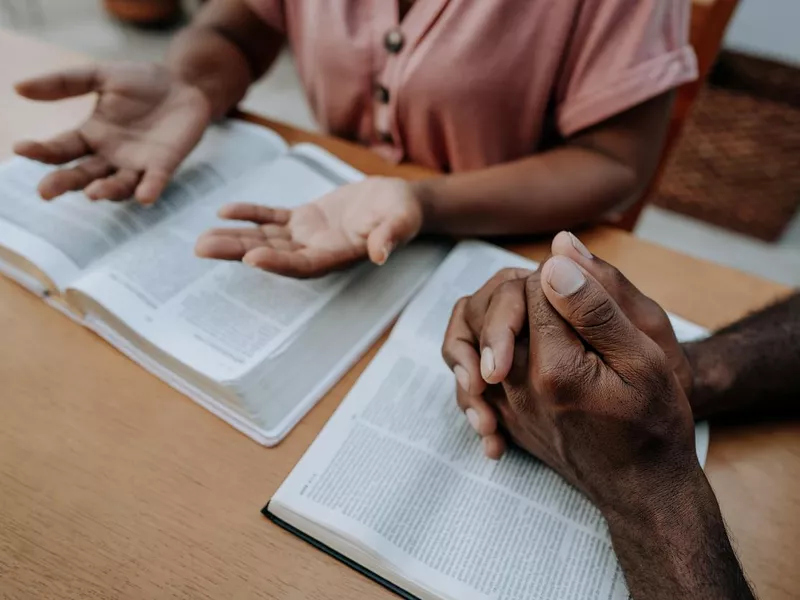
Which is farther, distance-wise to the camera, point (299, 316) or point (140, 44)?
point (140, 44)

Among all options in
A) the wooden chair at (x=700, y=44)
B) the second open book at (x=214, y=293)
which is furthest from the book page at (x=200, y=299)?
the wooden chair at (x=700, y=44)

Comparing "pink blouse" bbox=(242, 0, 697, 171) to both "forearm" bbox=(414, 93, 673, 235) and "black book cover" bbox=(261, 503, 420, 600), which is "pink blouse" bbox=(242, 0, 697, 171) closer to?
"forearm" bbox=(414, 93, 673, 235)

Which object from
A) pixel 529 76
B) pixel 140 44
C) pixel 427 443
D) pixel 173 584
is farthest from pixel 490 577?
pixel 140 44

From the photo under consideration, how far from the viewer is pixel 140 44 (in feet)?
7.75

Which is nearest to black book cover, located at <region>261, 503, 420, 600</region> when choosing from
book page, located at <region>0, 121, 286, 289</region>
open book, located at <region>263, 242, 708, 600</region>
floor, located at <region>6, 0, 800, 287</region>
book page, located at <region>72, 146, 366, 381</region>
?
open book, located at <region>263, 242, 708, 600</region>

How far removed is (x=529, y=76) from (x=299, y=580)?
584 mm

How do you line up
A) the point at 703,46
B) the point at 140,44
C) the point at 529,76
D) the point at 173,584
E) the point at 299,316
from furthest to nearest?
the point at 140,44, the point at 703,46, the point at 529,76, the point at 299,316, the point at 173,584

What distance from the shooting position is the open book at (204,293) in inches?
22.0

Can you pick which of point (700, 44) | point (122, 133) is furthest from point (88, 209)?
point (700, 44)

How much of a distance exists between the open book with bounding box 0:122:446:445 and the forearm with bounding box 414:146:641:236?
58mm

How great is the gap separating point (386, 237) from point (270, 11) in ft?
1.56

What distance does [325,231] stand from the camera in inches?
26.4

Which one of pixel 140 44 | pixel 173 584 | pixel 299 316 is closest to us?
pixel 173 584

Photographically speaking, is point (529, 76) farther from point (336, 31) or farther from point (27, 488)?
point (27, 488)
